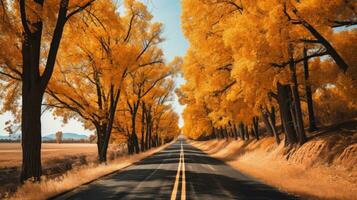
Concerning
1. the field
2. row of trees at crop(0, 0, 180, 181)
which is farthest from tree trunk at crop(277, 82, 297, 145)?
the field

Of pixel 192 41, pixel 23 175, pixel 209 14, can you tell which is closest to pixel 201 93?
pixel 192 41

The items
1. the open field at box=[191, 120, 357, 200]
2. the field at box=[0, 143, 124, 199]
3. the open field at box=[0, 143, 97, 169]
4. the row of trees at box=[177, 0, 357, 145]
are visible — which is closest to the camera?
the open field at box=[191, 120, 357, 200]

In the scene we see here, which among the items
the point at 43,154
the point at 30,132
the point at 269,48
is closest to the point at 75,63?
the point at 30,132

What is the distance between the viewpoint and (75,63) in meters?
22.7

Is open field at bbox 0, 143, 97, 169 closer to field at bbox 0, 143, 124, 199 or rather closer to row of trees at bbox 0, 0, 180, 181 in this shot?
field at bbox 0, 143, 124, 199

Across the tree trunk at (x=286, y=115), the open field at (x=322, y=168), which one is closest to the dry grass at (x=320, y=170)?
the open field at (x=322, y=168)

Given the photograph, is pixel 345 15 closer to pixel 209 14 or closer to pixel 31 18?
pixel 209 14

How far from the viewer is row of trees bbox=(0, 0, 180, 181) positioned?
12070 mm

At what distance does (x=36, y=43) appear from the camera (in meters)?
12.3

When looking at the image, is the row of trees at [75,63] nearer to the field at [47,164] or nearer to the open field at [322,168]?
the field at [47,164]

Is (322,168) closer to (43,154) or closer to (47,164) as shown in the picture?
(47,164)

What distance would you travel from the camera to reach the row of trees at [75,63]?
39.6ft

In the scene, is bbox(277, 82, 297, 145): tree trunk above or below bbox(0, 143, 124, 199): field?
above

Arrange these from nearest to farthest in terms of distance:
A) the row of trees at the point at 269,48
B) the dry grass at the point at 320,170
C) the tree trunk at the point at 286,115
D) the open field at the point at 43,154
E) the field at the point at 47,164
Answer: the dry grass at the point at 320,170, the row of trees at the point at 269,48, the tree trunk at the point at 286,115, the field at the point at 47,164, the open field at the point at 43,154
